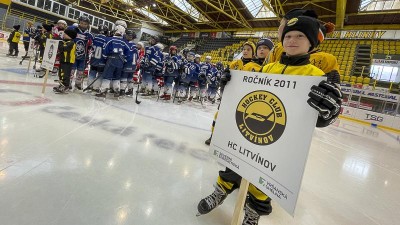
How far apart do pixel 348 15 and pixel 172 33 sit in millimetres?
19669

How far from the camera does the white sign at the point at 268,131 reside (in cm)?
99

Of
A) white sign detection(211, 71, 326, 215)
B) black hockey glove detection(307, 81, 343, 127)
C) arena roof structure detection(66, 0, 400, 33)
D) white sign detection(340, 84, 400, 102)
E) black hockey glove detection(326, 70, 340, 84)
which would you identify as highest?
arena roof structure detection(66, 0, 400, 33)

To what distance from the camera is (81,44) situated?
524 cm

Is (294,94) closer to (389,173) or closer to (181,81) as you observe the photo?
(389,173)

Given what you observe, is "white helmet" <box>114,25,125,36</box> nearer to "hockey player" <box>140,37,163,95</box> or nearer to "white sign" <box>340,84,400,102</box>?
"hockey player" <box>140,37,163,95</box>

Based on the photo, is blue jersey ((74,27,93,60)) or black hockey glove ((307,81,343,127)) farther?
blue jersey ((74,27,93,60))

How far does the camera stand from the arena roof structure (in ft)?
45.4

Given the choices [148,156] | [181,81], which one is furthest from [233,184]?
[181,81]

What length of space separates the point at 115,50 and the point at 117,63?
0.90 feet

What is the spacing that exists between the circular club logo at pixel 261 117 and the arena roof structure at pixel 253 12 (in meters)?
13.8

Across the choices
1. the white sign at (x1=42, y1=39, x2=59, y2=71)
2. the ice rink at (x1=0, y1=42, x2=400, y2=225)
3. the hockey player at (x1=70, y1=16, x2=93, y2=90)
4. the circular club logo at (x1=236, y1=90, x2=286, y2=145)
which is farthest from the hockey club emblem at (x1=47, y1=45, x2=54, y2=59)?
the circular club logo at (x1=236, y1=90, x2=286, y2=145)

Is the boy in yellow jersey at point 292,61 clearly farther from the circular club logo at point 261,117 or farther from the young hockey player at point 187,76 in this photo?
the young hockey player at point 187,76

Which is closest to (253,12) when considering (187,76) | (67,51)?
(187,76)

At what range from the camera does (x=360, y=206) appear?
2.14m
